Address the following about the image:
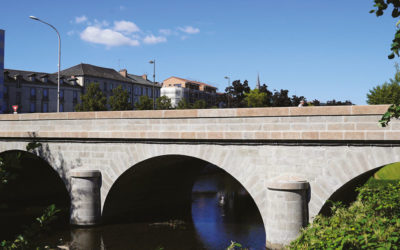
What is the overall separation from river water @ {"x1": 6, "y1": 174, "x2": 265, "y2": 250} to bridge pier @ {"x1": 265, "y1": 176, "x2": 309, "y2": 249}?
227 centimetres

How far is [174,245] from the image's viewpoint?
14.3 metres

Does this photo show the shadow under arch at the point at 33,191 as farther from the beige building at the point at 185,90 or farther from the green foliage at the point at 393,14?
the beige building at the point at 185,90

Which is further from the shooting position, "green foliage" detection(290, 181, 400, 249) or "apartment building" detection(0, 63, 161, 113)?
"apartment building" detection(0, 63, 161, 113)

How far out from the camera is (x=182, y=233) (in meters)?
16.0

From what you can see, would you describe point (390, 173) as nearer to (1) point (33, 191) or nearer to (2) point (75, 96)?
(1) point (33, 191)

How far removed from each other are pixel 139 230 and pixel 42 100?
176 ft

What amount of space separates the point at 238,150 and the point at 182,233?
5.11m

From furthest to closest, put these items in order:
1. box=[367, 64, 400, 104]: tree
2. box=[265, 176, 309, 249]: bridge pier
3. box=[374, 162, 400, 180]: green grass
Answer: box=[367, 64, 400, 104]: tree, box=[374, 162, 400, 180]: green grass, box=[265, 176, 309, 249]: bridge pier

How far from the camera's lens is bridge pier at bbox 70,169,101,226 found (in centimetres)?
1599

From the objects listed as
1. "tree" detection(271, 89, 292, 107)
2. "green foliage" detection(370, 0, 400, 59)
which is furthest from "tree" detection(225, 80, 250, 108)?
"green foliage" detection(370, 0, 400, 59)

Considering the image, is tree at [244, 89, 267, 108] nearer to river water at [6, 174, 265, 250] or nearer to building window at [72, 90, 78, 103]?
river water at [6, 174, 265, 250]

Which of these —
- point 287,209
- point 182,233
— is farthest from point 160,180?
point 287,209

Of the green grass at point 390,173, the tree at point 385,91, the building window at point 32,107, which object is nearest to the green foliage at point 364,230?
the green grass at point 390,173

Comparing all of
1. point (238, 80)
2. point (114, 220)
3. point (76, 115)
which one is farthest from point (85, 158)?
point (238, 80)
